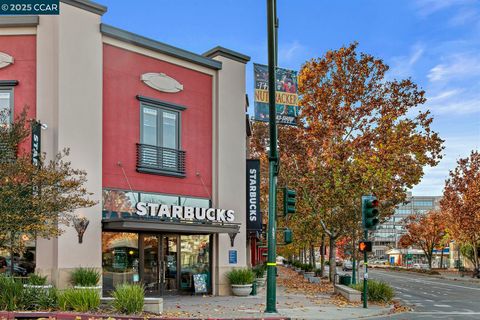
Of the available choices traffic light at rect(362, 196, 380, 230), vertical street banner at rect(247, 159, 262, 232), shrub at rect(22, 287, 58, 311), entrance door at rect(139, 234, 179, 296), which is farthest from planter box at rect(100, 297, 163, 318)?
vertical street banner at rect(247, 159, 262, 232)

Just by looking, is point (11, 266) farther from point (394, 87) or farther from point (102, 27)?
point (394, 87)

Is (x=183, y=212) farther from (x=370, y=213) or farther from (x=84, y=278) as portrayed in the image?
(x=370, y=213)

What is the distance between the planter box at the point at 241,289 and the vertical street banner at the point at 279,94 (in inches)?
327

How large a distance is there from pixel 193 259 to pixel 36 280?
768 cm

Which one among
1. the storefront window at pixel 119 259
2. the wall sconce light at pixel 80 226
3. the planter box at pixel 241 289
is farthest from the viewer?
the planter box at pixel 241 289

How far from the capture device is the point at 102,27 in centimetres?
2053

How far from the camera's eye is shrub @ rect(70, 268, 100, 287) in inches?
717

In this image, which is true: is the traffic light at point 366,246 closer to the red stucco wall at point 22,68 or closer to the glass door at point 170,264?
the glass door at point 170,264

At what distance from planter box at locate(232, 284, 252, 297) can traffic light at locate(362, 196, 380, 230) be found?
6.28m

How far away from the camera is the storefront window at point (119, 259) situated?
20.8 m

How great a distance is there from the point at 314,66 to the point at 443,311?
18.1 metres

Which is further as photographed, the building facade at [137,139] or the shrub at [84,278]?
the building facade at [137,139]

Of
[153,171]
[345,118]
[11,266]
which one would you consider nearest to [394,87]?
[345,118]

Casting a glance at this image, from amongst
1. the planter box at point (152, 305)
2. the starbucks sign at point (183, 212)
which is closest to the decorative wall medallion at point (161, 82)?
the starbucks sign at point (183, 212)
